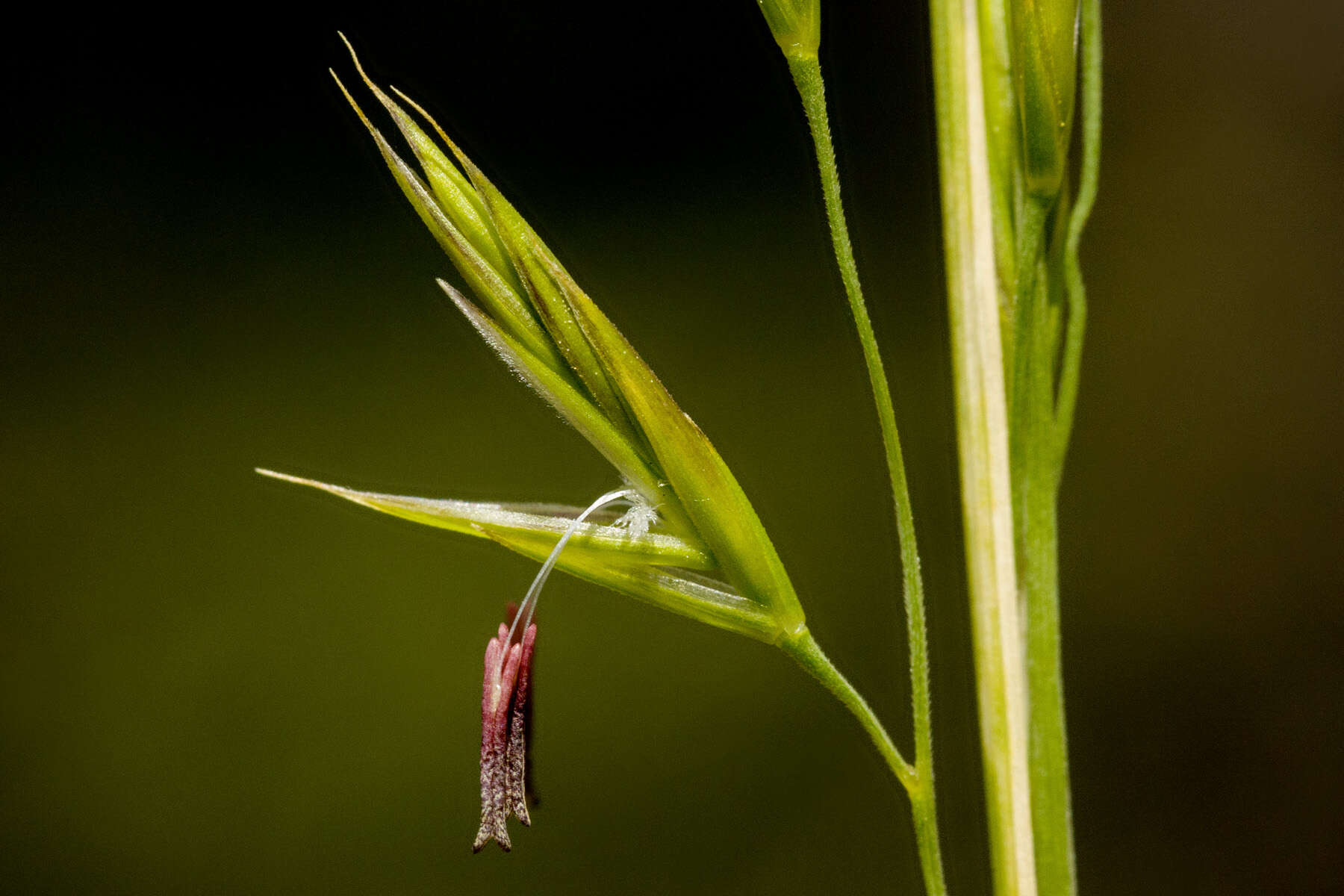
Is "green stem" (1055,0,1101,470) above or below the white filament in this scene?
above

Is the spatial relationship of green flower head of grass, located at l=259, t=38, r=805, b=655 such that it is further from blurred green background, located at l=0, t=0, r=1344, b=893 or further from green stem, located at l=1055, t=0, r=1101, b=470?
blurred green background, located at l=0, t=0, r=1344, b=893

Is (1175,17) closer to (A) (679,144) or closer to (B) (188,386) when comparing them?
(A) (679,144)

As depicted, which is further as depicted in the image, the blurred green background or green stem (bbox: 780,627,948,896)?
the blurred green background

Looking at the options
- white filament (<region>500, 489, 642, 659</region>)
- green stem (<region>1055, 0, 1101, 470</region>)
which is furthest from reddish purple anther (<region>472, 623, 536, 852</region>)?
green stem (<region>1055, 0, 1101, 470</region>)

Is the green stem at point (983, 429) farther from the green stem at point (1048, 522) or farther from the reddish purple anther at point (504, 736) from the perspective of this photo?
the reddish purple anther at point (504, 736)

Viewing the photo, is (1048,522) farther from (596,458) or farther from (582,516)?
(596,458)

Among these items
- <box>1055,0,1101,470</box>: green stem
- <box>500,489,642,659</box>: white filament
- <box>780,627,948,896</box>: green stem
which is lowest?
<box>780,627,948,896</box>: green stem

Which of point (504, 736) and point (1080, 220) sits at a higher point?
point (1080, 220)

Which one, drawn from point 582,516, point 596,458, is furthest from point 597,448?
point 596,458
